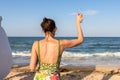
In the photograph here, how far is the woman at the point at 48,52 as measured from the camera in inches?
145

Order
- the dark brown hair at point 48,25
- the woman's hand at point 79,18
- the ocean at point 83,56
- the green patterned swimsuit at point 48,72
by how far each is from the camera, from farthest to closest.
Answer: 1. the ocean at point 83,56
2. the green patterned swimsuit at point 48,72
3. the dark brown hair at point 48,25
4. the woman's hand at point 79,18

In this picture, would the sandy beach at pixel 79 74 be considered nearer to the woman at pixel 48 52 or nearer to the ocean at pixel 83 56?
the ocean at pixel 83 56

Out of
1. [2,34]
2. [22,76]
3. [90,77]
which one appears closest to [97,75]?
[90,77]

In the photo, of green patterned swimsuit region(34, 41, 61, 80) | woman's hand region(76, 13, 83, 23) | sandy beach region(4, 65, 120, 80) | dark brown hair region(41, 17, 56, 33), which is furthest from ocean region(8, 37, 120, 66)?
woman's hand region(76, 13, 83, 23)

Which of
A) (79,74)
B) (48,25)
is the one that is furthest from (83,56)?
(48,25)

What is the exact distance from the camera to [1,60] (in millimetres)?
4539

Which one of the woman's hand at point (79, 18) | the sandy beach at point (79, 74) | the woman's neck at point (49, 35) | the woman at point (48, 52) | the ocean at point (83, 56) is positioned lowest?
the ocean at point (83, 56)

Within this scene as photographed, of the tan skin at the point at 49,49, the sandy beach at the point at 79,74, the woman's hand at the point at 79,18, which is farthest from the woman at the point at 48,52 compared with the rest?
the sandy beach at the point at 79,74

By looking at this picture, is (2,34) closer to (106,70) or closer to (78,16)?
(78,16)

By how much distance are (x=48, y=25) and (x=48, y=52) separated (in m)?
0.31

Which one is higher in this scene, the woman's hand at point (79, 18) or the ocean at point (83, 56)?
the woman's hand at point (79, 18)

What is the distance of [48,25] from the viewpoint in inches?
144

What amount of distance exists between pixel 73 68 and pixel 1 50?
606 centimetres

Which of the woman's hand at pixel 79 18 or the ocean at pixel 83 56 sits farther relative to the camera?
the ocean at pixel 83 56
